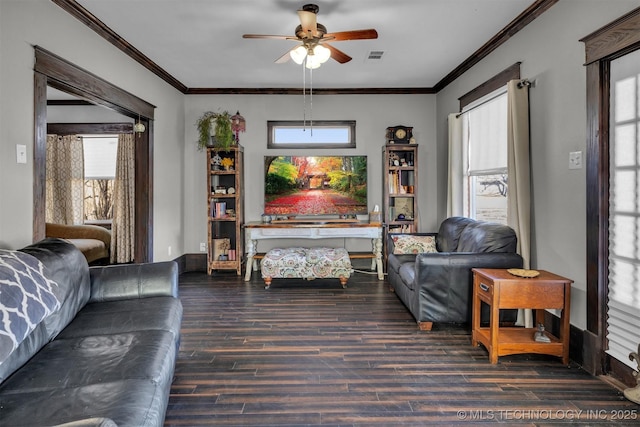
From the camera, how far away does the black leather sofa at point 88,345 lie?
125cm

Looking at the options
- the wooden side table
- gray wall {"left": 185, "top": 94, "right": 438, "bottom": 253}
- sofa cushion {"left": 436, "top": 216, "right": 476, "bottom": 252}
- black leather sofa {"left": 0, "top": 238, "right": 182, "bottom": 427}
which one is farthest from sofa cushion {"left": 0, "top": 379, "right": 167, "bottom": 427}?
gray wall {"left": 185, "top": 94, "right": 438, "bottom": 253}

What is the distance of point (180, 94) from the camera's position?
5.25m

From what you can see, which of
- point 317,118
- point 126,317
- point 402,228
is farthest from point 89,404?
point 317,118

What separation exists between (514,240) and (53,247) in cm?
347

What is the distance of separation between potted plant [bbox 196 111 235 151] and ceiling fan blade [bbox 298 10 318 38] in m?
2.38

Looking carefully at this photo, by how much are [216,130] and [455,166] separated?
3.29m

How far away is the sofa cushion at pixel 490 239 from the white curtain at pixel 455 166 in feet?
3.42

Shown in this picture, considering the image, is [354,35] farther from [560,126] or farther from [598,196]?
[598,196]

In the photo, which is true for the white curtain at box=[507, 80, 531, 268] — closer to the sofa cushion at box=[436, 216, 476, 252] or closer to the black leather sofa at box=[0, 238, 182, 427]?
the sofa cushion at box=[436, 216, 476, 252]

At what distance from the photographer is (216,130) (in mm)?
4941

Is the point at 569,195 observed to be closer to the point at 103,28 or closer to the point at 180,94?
the point at 103,28

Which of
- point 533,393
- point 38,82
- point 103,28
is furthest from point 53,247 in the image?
point 533,393

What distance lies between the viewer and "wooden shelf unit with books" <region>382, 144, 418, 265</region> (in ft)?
16.8

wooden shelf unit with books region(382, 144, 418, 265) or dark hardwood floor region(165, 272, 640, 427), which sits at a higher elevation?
wooden shelf unit with books region(382, 144, 418, 265)
